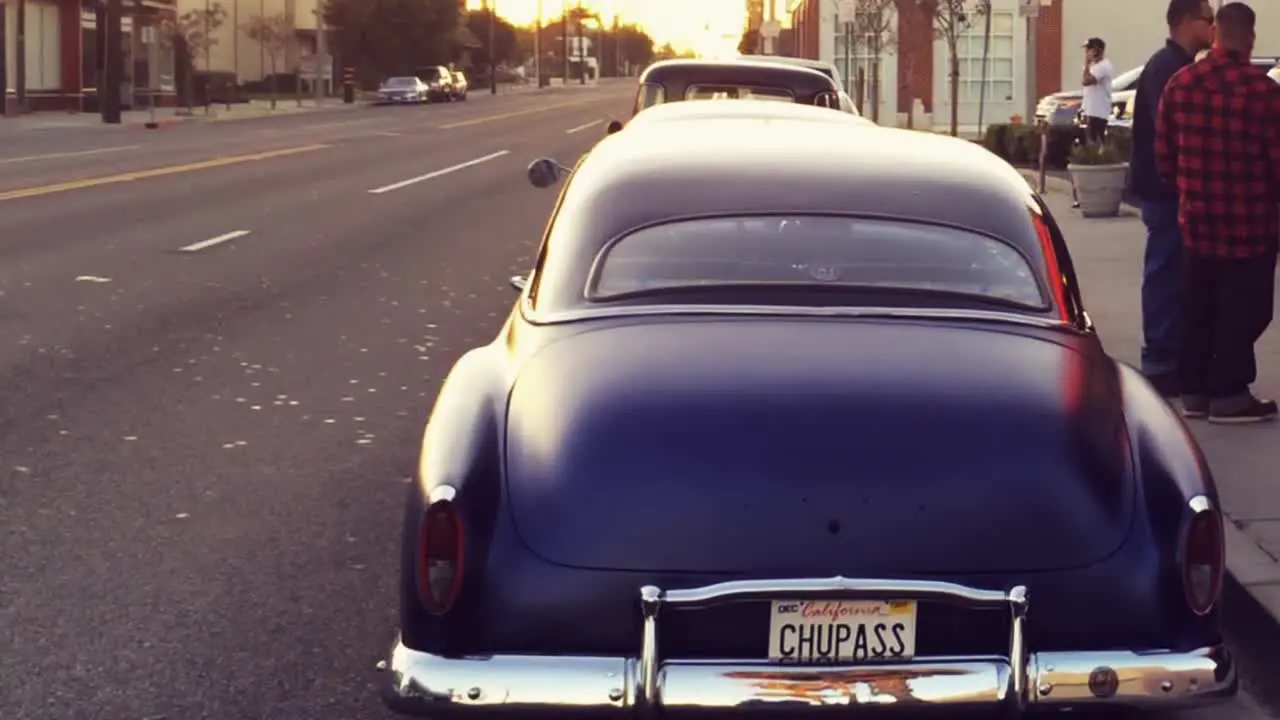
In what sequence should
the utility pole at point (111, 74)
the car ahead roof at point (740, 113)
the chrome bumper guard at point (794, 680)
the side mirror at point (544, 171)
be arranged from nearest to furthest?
the chrome bumper guard at point (794, 680) < the car ahead roof at point (740, 113) < the side mirror at point (544, 171) < the utility pole at point (111, 74)

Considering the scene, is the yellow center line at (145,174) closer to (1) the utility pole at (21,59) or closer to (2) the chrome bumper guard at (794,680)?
(2) the chrome bumper guard at (794,680)

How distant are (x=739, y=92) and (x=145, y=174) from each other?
38.7 ft

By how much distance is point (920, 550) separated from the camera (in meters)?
4.25

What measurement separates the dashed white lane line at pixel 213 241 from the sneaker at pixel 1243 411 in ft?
33.4

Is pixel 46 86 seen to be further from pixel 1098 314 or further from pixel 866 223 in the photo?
pixel 866 223

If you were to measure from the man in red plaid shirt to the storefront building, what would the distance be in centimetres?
4740

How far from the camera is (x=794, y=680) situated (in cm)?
416

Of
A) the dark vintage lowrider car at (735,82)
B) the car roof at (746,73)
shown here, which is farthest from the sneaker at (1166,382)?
the car roof at (746,73)

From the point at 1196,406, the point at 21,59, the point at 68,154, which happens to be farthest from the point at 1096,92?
the point at 21,59

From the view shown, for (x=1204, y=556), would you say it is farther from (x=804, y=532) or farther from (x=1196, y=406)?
(x=1196, y=406)

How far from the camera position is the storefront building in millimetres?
55531

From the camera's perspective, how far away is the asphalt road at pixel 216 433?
5.66m

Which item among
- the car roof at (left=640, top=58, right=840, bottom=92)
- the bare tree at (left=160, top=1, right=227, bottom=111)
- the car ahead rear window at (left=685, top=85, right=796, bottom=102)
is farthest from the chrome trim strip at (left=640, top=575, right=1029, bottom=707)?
the bare tree at (left=160, top=1, right=227, bottom=111)

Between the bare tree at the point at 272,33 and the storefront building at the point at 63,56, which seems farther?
the bare tree at the point at 272,33
